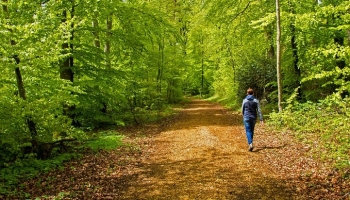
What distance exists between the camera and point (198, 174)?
7504mm

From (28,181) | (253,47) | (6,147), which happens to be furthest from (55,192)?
(253,47)

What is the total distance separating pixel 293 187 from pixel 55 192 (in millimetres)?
5442

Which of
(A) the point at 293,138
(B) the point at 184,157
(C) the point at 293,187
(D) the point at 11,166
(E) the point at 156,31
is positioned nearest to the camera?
(C) the point at 293,187

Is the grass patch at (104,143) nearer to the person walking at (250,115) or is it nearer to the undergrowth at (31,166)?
the undergrowth at (31,166)

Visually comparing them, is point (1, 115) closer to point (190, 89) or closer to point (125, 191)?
point (125, 191)

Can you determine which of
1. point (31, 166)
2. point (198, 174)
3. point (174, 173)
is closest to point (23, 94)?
point (31, 166)

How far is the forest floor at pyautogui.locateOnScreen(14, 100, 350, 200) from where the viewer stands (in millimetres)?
6320

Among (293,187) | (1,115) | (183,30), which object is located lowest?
(293,187)

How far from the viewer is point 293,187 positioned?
21.2ft

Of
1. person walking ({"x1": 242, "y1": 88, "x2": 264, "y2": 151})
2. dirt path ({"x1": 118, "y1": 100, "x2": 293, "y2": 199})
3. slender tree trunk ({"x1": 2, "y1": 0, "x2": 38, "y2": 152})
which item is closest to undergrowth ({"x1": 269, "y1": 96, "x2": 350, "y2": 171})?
dirt path ({"x1": 118, "y1": 100, "x2": 293, "y2": 199})

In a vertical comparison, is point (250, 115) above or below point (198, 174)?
above

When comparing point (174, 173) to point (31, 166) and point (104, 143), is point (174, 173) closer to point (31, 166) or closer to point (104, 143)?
point (31, 166)

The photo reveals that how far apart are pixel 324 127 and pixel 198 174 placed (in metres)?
5.30

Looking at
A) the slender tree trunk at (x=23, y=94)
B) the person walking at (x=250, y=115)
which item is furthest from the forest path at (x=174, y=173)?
the slender tree trunk at (x=23, y=94)
